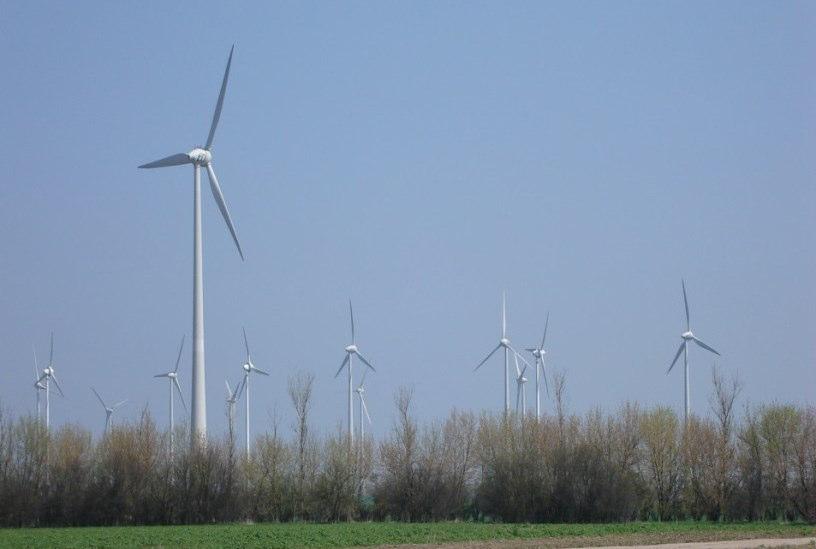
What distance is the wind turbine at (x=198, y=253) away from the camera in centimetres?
6234

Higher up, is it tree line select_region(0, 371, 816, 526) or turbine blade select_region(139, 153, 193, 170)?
turbine blade select_region(139, 153, 193, 170)

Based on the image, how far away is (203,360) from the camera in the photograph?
62.7 meters

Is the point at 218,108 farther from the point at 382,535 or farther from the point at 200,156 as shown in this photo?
the point at 382,535

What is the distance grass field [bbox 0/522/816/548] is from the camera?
49062 mm

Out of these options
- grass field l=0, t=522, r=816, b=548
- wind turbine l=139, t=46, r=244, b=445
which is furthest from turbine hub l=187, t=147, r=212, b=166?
grass field l=0, t=522, r=816, b=548

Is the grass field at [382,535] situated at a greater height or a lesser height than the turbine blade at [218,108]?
lesser

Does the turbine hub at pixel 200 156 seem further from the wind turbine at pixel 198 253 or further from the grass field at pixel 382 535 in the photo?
the grass field at pixel 382 535

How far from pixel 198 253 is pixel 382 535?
20.0 m

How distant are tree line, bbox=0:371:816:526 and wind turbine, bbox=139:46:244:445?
4886mm

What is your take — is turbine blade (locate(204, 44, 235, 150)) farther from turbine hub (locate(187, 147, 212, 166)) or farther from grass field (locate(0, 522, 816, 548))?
grass field (locate(0, 522, 816, 548))

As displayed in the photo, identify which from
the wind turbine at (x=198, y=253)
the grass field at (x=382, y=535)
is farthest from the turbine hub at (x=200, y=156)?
the grass field at (x=382, y=535)

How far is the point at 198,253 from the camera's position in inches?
2554

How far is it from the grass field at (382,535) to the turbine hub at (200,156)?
2203cm

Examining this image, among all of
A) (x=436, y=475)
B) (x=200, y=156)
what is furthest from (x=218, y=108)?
(x=436, y=475)
